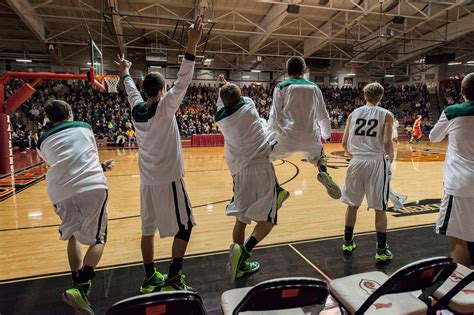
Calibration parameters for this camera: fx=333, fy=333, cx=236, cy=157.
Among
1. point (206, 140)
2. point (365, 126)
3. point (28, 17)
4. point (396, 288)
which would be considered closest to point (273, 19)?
point (206, 140)

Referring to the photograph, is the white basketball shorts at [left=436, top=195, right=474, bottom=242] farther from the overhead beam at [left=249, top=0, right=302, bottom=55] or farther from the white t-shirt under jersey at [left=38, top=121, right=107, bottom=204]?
the overhead beam at [left=249, top=0, right=302, bottom=55]

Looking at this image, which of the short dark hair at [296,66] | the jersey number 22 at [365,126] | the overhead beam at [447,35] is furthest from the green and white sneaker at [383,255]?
the overhead beam at [447,35]

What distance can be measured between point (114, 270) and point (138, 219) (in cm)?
177

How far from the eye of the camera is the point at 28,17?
1420cm

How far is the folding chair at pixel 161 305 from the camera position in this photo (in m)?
1.26

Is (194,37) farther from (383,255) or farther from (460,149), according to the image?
(383,255)

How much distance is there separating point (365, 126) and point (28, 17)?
52.0 ft

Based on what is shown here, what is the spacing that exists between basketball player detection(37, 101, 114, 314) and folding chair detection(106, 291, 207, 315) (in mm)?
1462

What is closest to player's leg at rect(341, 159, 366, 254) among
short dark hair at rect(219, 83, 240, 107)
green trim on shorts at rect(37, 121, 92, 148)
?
short dark hair at rect(219, 83, 240, 107)

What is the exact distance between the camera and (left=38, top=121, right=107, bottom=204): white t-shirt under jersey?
2547 mm

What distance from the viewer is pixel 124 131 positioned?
1830cm

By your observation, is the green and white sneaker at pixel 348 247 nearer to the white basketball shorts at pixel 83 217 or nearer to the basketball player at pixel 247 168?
the basketball player at pixel 247 168

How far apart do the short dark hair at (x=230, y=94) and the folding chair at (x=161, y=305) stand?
1890 mm

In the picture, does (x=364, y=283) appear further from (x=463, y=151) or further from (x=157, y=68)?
(x=157, y=68)
